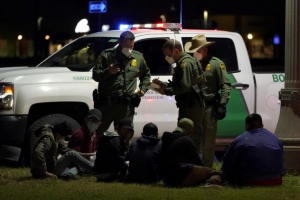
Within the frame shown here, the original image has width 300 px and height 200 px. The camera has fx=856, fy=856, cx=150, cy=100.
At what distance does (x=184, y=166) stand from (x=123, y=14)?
87.0 feet

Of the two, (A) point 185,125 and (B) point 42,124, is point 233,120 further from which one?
(B) point 42,124

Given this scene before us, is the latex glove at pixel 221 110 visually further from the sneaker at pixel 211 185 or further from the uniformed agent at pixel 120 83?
the sneaker at pixel 211 185

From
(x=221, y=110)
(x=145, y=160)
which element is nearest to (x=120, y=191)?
(x=145, y=160)

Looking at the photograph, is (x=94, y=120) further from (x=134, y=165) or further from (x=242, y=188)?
(x=242, y=188)

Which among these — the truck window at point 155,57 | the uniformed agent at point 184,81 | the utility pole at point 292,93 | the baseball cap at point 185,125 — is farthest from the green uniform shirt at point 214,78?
the truck window at point 155,57

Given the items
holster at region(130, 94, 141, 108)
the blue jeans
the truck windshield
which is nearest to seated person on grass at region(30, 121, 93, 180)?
the blue jeans

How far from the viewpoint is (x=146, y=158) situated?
9453 mm

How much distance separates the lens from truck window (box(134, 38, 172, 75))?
11.6m

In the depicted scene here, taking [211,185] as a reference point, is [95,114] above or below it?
above

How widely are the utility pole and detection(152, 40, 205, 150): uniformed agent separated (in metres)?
1.13

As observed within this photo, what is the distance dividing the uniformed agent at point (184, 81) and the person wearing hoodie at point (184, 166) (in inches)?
24.0

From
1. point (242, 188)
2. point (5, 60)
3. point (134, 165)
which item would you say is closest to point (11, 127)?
point (134, 165)

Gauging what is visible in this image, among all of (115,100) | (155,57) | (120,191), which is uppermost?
(155,57)

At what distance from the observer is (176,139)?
936 centimetres
